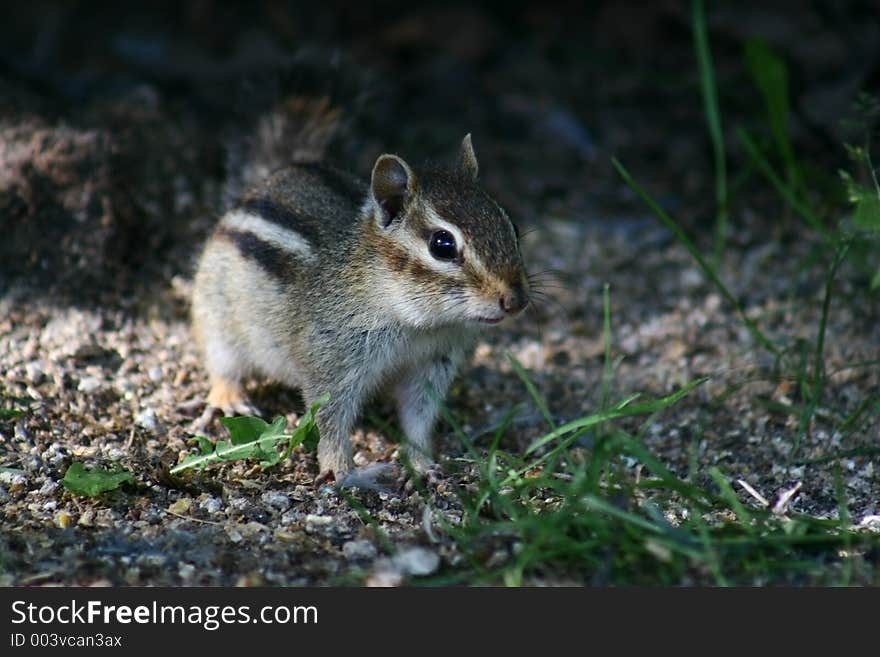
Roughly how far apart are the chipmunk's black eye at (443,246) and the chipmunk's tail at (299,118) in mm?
1634

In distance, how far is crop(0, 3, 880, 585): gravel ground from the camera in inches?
161

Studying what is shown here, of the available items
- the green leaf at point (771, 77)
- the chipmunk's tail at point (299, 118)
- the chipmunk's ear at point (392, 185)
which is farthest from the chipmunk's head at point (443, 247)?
the green leaf at point (771, 77)

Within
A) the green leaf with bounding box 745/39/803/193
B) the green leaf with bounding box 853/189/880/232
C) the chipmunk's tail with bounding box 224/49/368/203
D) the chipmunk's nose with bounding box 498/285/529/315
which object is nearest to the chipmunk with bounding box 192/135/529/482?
the chipmunk's nose with bounding box 498/285/529/315

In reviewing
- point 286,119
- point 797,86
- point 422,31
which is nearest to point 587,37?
point 422,31

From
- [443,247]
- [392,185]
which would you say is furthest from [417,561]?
[392,185]

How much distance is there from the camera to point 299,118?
19.3ft

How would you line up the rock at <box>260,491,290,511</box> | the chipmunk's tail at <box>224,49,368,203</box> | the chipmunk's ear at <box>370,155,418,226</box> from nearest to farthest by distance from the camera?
the rock at <box>260,491,290,511</box> → the chipmunk's ear at <box>370,155,418,226</box> → the chipmunk's tail at <box>224,49,368,203</box>

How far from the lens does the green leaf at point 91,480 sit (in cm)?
414

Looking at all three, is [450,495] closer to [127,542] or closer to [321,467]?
[321,467]

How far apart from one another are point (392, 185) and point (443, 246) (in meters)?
0.37

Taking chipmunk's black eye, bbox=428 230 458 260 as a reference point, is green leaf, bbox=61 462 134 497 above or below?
below

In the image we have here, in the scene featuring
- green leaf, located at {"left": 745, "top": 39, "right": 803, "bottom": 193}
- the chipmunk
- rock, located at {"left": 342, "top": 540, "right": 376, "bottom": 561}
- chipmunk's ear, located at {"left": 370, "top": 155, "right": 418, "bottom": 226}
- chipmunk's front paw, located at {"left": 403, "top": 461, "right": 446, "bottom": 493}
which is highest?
green leaf, located at {"left": 745, "top": 39, "right": 803, "bottom": 193}

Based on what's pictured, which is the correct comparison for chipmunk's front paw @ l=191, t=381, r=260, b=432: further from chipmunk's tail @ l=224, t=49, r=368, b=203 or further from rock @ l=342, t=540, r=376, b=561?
rock @ l=342, t=540, r=376, b=561

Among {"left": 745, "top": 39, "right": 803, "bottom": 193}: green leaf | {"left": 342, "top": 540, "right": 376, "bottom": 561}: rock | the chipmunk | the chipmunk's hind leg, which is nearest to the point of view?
{"left": 342, "top": 540, "right": 376, "bottom": 561}: rock
